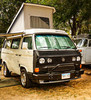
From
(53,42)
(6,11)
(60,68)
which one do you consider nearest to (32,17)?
(53,42)

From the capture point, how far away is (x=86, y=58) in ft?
28.5

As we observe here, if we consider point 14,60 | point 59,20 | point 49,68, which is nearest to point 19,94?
point 49,68

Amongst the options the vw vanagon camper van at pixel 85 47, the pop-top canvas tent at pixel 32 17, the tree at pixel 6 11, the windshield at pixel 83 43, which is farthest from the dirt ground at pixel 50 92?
the tree at pixel 6 11

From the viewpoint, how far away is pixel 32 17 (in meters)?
7.86

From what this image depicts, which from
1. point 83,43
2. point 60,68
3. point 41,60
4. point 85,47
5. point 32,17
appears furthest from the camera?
point 83,43

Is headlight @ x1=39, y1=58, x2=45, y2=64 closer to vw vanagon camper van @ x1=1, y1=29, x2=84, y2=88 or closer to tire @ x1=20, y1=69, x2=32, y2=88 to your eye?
vw vanagon camper van @ x1=1, y1=29, x2=84, y2=88

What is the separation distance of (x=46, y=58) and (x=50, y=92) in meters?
1.21

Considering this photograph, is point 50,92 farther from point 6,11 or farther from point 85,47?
point 6,11

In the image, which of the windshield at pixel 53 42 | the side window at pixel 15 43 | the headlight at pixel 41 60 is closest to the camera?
the headlight at pixel 41 60

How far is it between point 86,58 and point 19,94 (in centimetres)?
479

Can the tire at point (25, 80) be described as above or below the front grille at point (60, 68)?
below

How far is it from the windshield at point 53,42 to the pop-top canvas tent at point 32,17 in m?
2.02

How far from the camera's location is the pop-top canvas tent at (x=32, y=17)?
759 centimetres

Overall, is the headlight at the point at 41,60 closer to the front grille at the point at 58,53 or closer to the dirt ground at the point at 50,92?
the front grille at the point at 58,53
